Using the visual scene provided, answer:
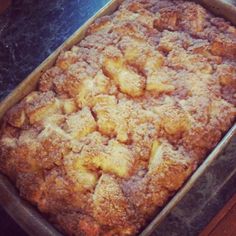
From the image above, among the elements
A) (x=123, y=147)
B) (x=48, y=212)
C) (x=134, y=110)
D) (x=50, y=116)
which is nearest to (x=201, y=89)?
(x=134, y=110)

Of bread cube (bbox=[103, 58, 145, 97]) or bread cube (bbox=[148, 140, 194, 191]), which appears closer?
bread cube (bbox=[148, 140, 194, 191])

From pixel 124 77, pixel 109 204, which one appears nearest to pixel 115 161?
pixel 109 204

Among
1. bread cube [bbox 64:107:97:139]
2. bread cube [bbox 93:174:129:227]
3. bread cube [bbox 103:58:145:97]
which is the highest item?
bread cube [bbox 103:58:145:97]

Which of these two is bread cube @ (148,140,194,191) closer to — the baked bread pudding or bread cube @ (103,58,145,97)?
the baked bread pudding

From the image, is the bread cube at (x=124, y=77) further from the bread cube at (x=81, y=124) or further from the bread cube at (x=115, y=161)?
the bread cube at (x=115, y=161)

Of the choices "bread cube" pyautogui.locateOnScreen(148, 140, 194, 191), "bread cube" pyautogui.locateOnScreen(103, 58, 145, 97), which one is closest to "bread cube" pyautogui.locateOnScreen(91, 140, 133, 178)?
"bread cube" pyautogui.locateOnScreen(148, 140, 194, 191)

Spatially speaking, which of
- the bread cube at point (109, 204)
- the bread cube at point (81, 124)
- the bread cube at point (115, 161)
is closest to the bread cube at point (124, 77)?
the bread cube at point (81, 124)

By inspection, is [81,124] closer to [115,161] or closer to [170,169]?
[115,161]

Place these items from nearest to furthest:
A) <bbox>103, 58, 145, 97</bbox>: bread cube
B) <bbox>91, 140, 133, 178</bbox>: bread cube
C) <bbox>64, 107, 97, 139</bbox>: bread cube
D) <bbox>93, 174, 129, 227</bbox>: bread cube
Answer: <bbox>93, 174, 129, 227</bbox>: bread cube → <bbox>91, 140, 133, 178</bbox>: bread cube → <bbox>64, 107, 97, 139</bbox>: bread cube → <bbox>103, 58, 145, 97</bbox>: bread cube
